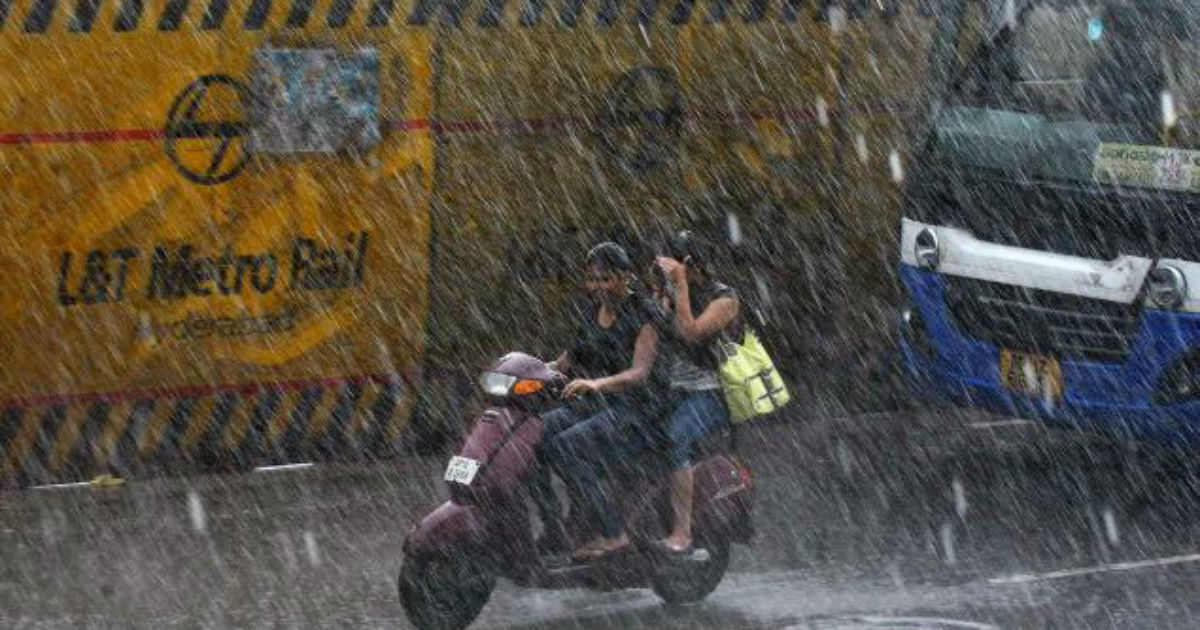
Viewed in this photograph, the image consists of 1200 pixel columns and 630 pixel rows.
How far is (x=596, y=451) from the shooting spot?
29.1 feet

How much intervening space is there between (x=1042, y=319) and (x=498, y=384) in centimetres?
379

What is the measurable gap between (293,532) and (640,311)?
2.66 meters

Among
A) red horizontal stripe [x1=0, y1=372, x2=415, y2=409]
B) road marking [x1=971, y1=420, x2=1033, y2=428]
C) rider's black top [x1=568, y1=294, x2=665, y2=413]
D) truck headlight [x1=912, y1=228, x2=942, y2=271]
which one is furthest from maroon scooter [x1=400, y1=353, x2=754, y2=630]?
road marking [x1=971, y1=420, x2=1033, y2=428]

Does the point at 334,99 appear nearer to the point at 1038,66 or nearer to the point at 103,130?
the point at 103,130

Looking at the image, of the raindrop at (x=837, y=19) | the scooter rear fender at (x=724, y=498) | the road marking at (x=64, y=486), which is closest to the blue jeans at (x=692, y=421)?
the scooter rear fender at (x=724, y=498)

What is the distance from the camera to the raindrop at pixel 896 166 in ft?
45.8

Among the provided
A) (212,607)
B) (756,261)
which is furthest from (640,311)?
(756,261)

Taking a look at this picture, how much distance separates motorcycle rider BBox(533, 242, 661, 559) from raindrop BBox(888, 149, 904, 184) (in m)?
5.31

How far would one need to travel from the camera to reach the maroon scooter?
8.48m

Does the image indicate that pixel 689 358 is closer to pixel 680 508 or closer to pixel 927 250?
pixel 680 508

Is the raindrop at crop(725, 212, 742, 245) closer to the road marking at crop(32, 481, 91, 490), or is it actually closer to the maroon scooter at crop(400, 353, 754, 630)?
the road marking at crop(32, 481, 91, 490)

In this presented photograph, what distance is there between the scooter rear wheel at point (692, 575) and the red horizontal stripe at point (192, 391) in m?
3.53

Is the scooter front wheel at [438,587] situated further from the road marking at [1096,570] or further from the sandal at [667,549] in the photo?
the road marking at [1096,570]

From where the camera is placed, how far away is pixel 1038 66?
11.7m
